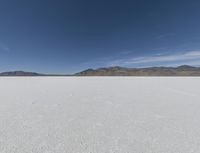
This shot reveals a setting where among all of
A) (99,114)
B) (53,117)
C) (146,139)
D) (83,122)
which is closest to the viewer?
(146,139)

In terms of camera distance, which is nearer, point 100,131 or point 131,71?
point 100,131

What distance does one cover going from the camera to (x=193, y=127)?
2.18 m

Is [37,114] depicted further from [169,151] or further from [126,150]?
[169,151]

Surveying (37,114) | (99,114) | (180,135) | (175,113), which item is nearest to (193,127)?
(180,135)

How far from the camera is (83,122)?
96.1 inches

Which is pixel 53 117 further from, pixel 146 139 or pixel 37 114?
pixel 146 139

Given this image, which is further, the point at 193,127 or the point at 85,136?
the point at 193,127

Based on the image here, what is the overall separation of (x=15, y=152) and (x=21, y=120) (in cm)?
107

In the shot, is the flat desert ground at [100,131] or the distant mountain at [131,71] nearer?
the flat desert ground at [100,131]

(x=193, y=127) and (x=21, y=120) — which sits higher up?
(x=21, y=120)

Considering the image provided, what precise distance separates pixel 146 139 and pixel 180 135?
20.0 inches

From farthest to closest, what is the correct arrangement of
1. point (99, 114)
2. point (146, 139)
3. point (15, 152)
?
point (99, 114), point (146, 139), point (15, 152)

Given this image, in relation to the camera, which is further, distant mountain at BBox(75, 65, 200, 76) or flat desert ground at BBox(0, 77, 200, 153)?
distant mountain at BBox(75, 65, 200, 76)

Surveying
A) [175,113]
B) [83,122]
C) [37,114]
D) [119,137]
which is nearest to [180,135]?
[119,137]
